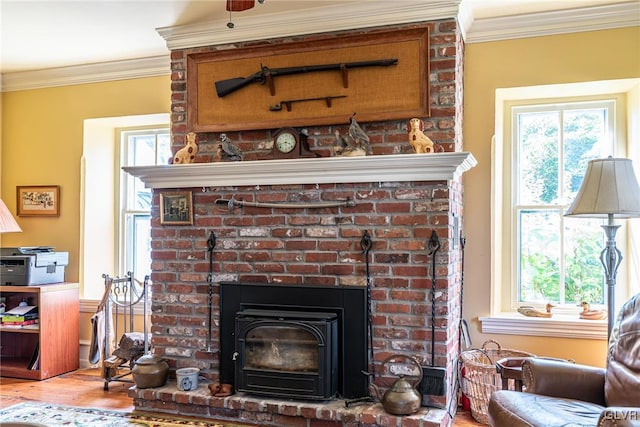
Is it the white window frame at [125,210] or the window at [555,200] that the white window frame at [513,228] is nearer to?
the window at [555,200]

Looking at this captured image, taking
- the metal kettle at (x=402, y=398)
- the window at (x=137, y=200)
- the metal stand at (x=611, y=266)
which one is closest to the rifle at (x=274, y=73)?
the window at (x=137, y=200)

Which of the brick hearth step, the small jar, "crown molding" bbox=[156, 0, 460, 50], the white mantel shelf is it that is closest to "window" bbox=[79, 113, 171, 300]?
"crown molding" bbox=[156, 0, 460, 50]

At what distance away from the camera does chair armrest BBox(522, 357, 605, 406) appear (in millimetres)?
2420

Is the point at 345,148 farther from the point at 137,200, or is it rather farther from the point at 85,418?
the point at 137,200

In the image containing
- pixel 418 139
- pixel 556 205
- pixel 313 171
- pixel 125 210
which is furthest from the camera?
pixel 125 210

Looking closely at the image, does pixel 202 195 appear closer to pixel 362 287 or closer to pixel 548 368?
pixel 362 287

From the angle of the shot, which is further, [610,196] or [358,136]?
[358,136]

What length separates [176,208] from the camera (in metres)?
3.39

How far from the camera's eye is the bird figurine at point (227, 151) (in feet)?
10.6

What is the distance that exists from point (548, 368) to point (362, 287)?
105 centimetres

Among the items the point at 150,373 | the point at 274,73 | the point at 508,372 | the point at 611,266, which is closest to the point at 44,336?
the point at 150,373

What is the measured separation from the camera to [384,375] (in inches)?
116

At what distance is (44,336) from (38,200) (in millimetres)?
1267

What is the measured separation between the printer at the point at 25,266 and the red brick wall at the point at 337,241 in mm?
1318
